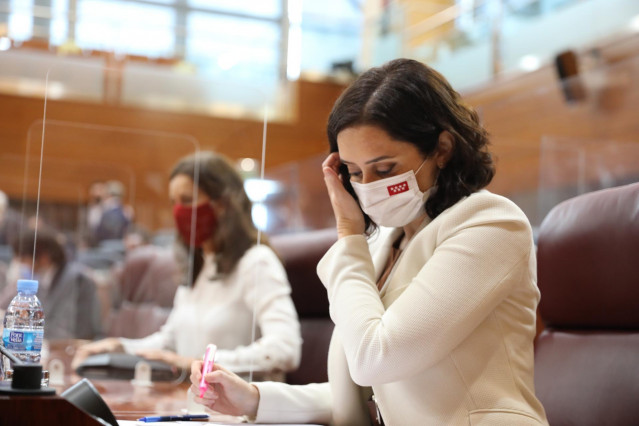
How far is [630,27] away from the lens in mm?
5188

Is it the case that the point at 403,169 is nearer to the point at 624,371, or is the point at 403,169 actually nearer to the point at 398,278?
the point at 398,278

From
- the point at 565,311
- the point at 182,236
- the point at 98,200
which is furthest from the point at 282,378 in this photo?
→ the point at 98,200

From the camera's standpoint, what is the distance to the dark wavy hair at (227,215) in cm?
241

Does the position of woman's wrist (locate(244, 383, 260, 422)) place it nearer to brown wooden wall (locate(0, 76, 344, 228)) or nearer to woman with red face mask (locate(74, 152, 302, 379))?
woman with red face mask (locate(74, 152, 302, 379))

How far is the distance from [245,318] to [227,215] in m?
0.32

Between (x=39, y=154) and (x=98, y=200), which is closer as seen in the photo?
(x=39, y=154)

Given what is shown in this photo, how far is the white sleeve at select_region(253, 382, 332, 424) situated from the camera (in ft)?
4.89

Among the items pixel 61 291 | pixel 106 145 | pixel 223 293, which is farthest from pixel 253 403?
pixel 61 291

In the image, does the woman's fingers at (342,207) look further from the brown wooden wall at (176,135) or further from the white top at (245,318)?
the white top at (245,318)

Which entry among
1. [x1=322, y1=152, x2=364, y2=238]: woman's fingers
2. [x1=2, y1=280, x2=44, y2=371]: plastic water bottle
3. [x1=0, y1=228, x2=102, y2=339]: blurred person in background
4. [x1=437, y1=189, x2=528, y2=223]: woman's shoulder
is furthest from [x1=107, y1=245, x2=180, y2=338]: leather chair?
[x1=437, y1=189, x2=528, y2=223]: woman's shoulder

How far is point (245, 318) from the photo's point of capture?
2336 millimetres

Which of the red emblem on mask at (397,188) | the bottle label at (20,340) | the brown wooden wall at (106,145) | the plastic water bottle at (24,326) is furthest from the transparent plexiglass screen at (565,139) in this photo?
the bottle label at (20,340)

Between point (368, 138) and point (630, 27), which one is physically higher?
point (630, 27)

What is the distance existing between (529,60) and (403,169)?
506cm
